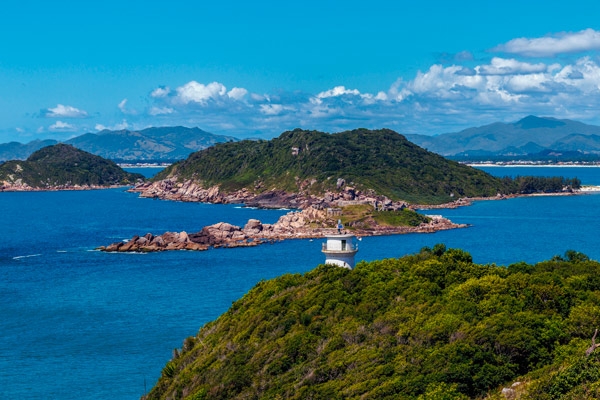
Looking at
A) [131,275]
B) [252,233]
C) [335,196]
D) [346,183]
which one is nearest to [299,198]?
[346,183]

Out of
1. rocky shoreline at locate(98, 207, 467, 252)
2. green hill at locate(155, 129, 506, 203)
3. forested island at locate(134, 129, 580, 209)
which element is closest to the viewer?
rocky shoreline at locate(98, 207, 467, 252)

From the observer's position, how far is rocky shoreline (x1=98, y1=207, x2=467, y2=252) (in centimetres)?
10469

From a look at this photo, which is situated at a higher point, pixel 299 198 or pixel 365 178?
pixel 365 178

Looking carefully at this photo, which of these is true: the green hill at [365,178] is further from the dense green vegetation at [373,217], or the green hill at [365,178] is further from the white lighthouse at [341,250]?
the white lighthouse at [341,250]

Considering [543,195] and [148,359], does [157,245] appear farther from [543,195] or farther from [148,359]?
[543,195]

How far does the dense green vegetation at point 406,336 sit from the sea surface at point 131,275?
10999 millimetres

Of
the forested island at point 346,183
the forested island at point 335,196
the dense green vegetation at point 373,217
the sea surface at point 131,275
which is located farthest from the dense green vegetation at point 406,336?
the forested island at point 346,183

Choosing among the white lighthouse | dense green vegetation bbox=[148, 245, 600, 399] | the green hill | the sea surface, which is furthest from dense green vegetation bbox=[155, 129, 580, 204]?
dense green vegetation bbox=[148, 245, 600, 399]

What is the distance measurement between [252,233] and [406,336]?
276 feet

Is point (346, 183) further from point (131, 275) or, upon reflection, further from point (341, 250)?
point (341, 250)

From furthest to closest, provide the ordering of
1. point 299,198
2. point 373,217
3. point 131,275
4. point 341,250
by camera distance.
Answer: point 299,198
point 373,217
point 131,275
point 341,250

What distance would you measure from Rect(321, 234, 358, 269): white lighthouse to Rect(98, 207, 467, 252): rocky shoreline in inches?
2557

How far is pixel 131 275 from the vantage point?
84125 mm

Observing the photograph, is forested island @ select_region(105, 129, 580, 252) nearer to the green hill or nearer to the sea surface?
the green hill
